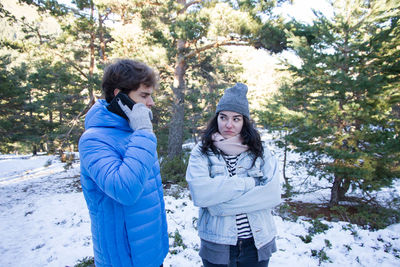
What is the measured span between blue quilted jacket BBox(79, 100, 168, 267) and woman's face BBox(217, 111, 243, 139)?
79 centimetres

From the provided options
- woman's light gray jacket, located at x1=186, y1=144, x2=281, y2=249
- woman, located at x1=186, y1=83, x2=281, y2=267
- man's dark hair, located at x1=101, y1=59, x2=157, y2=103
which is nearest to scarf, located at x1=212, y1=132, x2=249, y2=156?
woman, located at x1=186, y1=83, x2=281, y2=267

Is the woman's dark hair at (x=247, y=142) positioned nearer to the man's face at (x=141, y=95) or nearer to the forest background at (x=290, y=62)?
the man's face at (x=141, y=95)

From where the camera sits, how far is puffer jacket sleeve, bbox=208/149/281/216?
1.74 metres

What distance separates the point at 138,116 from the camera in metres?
1.45

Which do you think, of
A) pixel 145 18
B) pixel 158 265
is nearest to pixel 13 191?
pixel 145 18

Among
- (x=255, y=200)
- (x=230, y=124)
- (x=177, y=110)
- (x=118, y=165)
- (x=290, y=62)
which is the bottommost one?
(x=255, y=200)

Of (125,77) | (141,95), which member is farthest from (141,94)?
(125,77)

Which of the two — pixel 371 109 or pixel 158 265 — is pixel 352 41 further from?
pixel 158 265

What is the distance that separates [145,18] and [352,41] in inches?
287

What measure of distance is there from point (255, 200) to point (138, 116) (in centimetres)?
111

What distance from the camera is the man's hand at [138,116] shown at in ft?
4.69

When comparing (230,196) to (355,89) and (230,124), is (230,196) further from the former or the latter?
(355,89)

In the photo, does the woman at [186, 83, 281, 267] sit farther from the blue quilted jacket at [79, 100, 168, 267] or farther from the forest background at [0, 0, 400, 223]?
Answer: the forest background at [0, 0, 400, 223]

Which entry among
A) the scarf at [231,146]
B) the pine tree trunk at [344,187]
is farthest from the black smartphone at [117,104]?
the pine tree trunk at [344,187]
